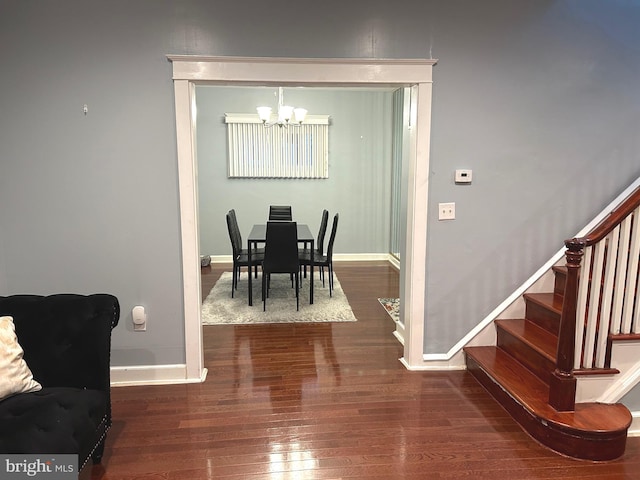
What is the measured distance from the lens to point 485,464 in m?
2.08

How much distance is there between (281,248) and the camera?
14.1 ft

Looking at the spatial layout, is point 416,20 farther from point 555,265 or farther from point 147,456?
point 147,456

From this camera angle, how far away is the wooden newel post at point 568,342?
2123 millimetres

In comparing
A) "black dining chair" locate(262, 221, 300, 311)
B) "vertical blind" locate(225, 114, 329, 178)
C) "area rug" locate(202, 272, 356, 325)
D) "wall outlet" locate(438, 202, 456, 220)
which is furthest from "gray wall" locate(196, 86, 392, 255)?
"wall outlet" locate(438, 202, 456, 220)

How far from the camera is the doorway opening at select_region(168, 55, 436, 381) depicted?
8.77 feet

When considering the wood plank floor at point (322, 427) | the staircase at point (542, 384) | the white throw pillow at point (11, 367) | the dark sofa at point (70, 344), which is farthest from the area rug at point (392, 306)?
the white throw pillow at point (11, 367)

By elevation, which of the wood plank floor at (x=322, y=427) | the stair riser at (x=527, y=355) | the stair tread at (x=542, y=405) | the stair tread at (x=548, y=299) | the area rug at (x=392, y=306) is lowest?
the wood plank floor at (x=322, y=427)

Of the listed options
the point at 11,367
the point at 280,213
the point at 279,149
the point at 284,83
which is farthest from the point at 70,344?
the point at 279,149

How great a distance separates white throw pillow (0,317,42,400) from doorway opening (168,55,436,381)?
1073mm

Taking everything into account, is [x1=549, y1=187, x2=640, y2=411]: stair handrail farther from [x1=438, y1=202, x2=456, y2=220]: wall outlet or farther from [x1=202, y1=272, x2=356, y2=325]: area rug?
[x1=202, y1=272, x2=356, y2=325]: area rug

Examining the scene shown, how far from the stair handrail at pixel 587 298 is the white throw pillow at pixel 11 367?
8.52 feet

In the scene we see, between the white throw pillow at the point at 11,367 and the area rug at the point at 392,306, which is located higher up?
the white throw pillow at the point at 11,367

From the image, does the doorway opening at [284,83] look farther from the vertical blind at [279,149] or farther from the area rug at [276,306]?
the vertical blind at [279,149]

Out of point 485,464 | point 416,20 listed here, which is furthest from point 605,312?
point 416,20
